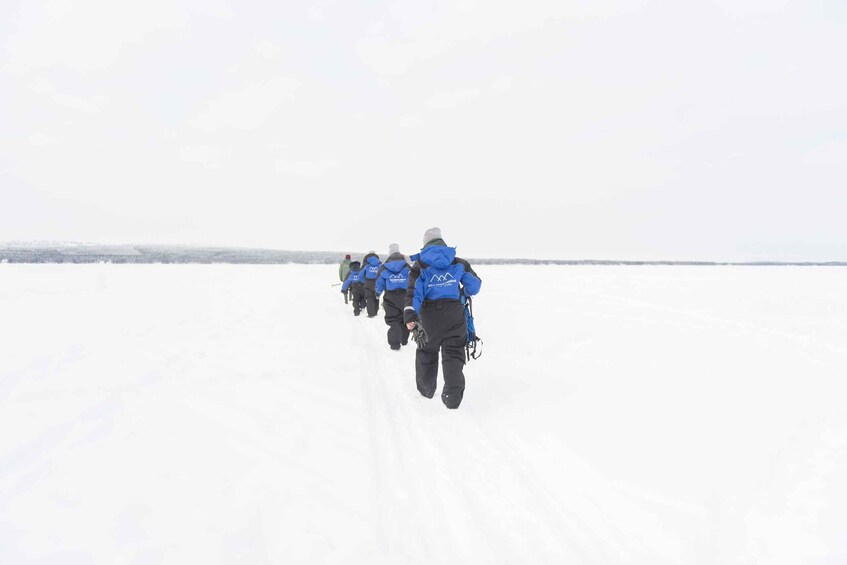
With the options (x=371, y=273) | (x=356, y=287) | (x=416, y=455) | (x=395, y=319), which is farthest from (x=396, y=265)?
(x=416, y=455)

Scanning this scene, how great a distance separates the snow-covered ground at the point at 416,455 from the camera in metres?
2.37

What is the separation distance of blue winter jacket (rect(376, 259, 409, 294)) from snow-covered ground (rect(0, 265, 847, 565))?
1.83m

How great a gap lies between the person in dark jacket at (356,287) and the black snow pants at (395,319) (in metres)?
3.61

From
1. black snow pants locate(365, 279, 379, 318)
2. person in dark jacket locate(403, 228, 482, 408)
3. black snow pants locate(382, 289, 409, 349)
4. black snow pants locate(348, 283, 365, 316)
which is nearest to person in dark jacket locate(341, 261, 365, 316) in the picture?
black snow pants locate(348, 283, 365, 316)

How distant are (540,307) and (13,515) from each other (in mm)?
11368

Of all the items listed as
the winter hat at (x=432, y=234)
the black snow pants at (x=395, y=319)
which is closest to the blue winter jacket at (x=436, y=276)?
the winter hat at (x=432, y=234)

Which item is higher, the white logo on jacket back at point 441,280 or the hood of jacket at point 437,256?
the hood of jacket at point 437,256

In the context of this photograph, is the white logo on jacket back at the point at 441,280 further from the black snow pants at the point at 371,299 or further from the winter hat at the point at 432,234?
the black snow pants at the point at 371,299

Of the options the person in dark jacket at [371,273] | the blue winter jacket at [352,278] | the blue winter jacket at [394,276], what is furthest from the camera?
the blue winter jacket at [352,278]

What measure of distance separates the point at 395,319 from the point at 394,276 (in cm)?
103

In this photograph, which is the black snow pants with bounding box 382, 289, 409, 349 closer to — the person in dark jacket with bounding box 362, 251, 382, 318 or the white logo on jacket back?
the person in dark jacket with bounding box 362, 251, 382, 318

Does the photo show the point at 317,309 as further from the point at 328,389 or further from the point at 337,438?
the point at 337,438

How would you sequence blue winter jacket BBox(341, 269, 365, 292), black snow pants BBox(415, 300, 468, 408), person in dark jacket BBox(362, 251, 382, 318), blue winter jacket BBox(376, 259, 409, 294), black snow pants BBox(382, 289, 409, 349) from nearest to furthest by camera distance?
1. black snow pants BBox(415, 300, 468, 408)
2. black snow pants BBox(382, 289, 409, 349)
3. blue winter jacket BBox(376, 259, 409, 294)
4. person in dark jacket BBox(362, 251, 382, 318)
5. blue winter jacket BBox(341, 269, 365, 292)

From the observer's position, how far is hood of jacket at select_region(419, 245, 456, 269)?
462 cm
